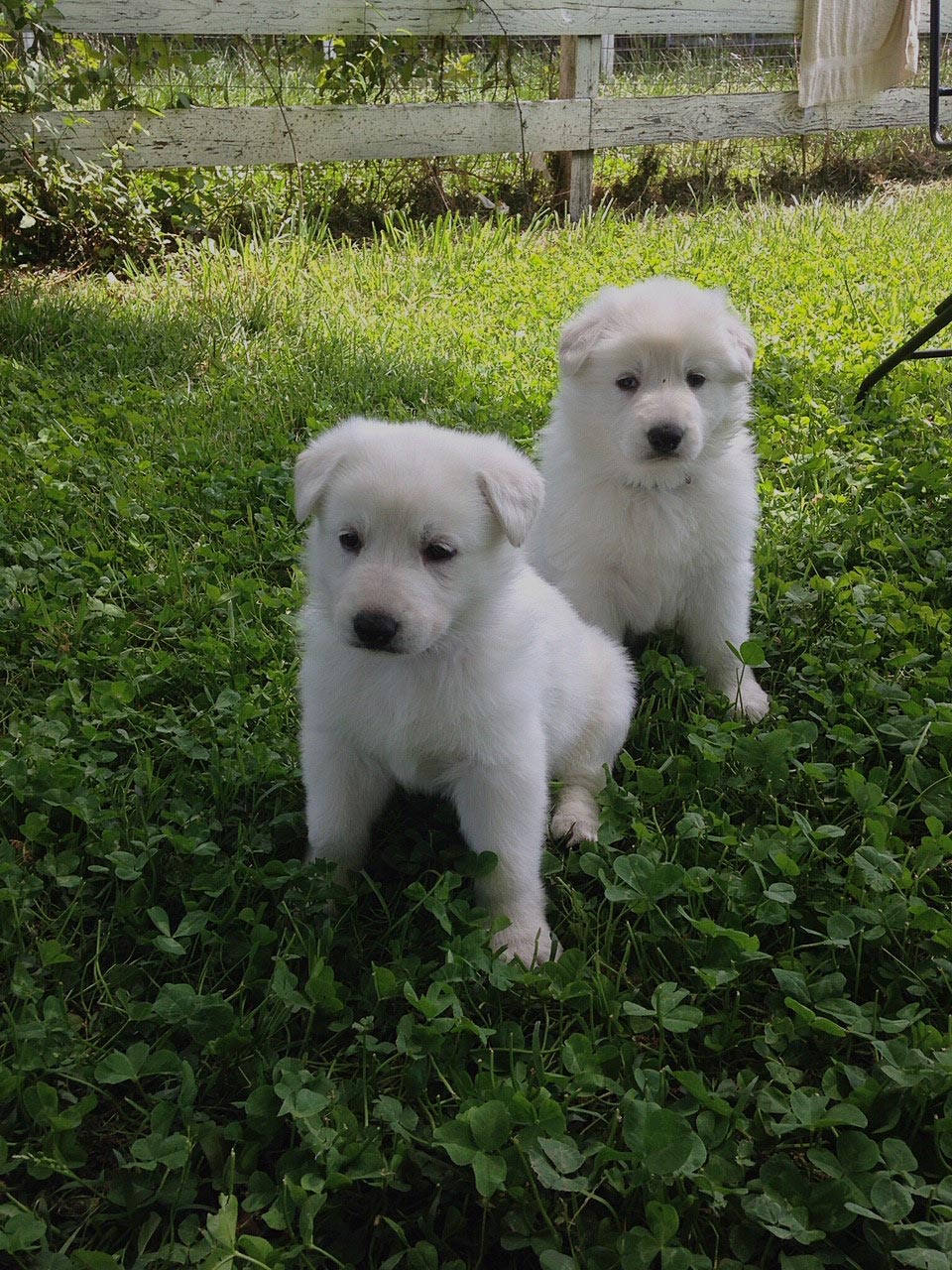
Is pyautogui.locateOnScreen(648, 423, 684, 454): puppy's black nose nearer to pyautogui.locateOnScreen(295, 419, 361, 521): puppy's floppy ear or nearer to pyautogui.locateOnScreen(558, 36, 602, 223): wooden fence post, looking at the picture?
pyautogui.locateOnScreen(295, 419, 361, 521): puppy's floppy ear

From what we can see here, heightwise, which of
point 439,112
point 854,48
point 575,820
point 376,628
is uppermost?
point 854,48

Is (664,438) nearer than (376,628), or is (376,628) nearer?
(376,628)

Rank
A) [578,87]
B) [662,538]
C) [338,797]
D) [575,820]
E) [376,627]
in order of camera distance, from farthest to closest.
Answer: [578,87], [662,538], [575,820], [338,797], [376,627]

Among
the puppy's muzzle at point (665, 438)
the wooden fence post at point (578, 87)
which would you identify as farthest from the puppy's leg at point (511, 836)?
the wooden fence post at point (578, 87)

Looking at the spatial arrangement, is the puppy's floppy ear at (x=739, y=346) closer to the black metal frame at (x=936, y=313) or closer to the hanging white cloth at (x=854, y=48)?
the black metal frame at (x=936, y=313)

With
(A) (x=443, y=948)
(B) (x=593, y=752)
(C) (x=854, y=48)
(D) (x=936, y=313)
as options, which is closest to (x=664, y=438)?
(B) (x=593, y=752)

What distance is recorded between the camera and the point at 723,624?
109 inches

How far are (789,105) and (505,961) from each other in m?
8.21

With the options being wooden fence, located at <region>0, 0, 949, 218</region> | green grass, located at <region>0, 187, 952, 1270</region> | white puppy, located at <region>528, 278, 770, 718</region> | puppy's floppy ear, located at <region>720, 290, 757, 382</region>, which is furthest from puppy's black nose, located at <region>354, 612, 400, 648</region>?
wooden fence, located at <region>0, 0, 949, 218</region>

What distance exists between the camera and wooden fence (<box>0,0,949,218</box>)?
5.93 metres

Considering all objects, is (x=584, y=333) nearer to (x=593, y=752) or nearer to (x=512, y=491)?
(x=512, y=491)

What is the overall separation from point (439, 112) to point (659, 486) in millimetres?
5076

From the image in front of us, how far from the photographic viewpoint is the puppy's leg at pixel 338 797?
78.7 inches

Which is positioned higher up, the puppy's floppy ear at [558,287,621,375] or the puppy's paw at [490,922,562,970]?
the puppy's floppy ear at [558,287,621,375]
